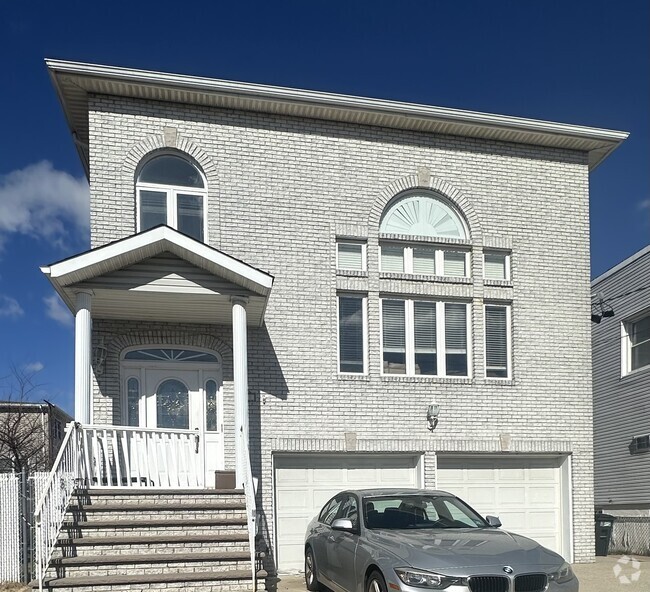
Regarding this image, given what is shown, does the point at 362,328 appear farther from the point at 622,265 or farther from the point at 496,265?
the point at 622,265

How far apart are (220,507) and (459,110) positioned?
798 cm

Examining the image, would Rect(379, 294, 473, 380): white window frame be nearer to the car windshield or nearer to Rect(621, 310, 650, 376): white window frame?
the car windshield

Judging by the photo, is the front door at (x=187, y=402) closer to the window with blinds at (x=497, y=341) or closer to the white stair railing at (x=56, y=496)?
the white stair railing at (x=56, y=496)

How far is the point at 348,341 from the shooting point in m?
13.4

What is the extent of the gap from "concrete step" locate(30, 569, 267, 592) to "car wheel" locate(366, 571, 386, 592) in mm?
2014

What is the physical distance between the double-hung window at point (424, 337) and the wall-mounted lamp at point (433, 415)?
654 millimetres

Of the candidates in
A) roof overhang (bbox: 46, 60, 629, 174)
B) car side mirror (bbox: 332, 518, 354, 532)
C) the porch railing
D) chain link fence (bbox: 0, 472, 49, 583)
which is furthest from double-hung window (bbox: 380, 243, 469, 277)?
chain link fence (bbox: 0, 472, 49, 583)

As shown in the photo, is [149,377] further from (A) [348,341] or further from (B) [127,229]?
(A) [348,341]

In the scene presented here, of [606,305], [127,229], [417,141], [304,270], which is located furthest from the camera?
[606,305]

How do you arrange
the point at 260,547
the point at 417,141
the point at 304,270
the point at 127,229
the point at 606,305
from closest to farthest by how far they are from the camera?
the point at 260,547 → the point at 127,229 → the point at 304,270 → the point at 417,141 → the point at 606,305

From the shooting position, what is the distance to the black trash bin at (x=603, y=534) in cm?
1527

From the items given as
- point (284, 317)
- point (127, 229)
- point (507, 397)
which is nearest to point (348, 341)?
point (284, 317)

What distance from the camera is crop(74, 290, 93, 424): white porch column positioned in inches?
416

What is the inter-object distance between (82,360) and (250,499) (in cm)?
299
